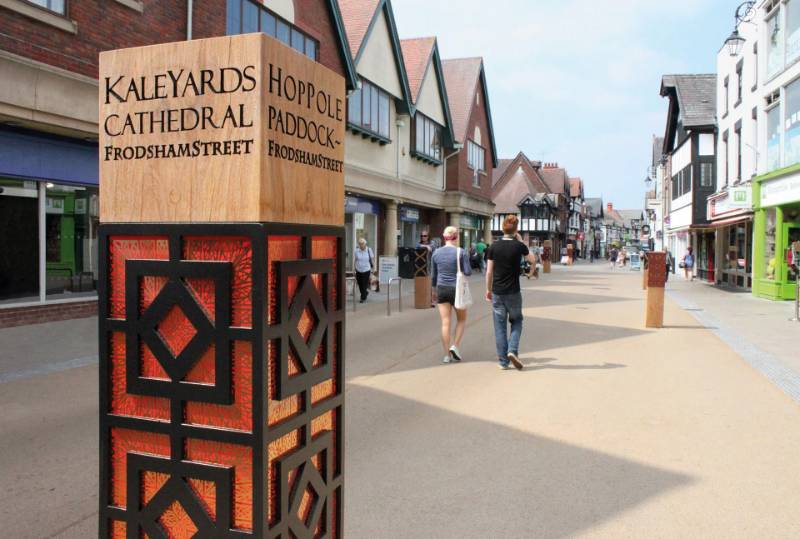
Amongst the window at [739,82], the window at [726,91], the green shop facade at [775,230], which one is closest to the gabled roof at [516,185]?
the window at [726,91]

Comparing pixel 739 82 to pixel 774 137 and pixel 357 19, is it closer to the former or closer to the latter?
pixel 774 137

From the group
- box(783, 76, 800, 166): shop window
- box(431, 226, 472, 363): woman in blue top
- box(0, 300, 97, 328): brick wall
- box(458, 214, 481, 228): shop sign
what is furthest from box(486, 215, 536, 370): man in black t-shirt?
box(458, 214, 481, 228): shop sign

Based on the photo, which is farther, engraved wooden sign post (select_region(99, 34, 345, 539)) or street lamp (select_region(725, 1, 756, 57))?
street lamp (select_region(725, 1, 756, 57))

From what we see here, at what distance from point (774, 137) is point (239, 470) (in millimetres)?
21049

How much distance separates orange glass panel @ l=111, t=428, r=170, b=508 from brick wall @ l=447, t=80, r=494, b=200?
102ft

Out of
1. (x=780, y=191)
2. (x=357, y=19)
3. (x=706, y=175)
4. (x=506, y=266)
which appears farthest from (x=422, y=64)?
(x=506, y=266)

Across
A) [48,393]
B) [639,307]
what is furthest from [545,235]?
[48,393]

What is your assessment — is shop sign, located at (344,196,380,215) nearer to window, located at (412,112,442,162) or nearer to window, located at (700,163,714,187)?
window, located at (412,112,442,162)

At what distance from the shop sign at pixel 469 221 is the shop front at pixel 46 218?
23606 mm

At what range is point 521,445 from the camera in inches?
203

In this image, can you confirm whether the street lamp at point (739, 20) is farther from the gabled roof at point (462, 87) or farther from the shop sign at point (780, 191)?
the gabled roof at point (462, 87)

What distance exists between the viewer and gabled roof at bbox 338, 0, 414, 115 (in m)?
22.1

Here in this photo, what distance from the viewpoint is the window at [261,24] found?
14847mm

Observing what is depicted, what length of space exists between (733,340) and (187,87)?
11.2 metres
